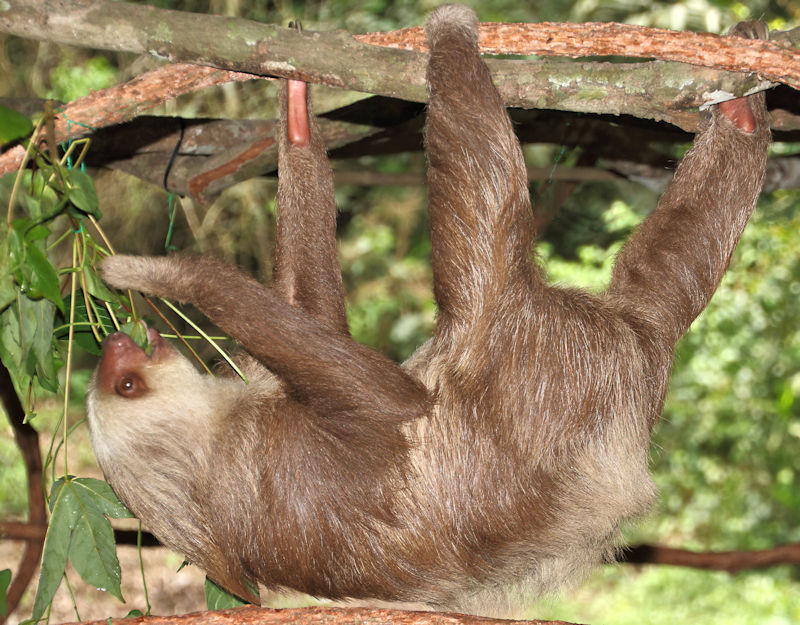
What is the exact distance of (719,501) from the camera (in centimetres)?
1115

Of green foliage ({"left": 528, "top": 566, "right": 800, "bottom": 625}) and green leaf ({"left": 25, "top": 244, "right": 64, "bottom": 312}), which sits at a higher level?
green leaf ({"left": 25, "top": 244, "right": 64, "bottom": 312})

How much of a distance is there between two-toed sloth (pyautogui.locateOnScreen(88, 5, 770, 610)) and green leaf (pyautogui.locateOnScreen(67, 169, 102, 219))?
342 mm

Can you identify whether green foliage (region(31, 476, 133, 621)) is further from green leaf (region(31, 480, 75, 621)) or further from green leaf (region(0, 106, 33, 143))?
green leaf (region(0, 106, 33, 143))

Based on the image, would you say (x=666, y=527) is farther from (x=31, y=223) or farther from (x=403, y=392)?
(x=31, y=223)

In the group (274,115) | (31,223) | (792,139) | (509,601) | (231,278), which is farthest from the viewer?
(274,115)

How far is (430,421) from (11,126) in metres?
2.31

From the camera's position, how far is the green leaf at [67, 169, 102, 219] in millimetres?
3365

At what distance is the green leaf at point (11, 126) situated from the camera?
252cm

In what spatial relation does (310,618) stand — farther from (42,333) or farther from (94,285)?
(94,285)

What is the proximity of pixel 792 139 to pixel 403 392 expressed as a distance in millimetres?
3617

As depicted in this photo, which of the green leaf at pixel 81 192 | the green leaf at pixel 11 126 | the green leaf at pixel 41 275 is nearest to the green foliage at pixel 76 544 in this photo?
the green leaf at pixel 41 275

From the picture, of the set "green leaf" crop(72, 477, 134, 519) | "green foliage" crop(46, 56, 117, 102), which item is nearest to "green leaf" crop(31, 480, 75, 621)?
"green leaf" crop(72, 477, 134, 519)

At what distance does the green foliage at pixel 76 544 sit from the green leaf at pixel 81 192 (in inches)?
49.8

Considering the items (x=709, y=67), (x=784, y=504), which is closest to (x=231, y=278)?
(x=709, y=67)
